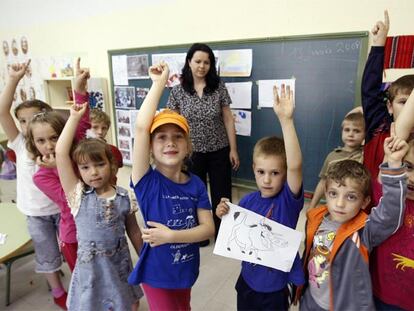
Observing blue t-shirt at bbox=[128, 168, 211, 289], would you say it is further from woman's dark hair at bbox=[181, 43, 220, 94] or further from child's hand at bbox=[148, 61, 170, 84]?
woman's dark hair at bbox=[181, 43, 220, 94]

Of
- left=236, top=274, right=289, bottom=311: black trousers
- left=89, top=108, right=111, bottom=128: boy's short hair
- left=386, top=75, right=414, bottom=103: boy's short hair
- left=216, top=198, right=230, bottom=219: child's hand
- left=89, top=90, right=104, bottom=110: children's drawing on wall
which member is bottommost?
left=236, top=274, right=289, bottom=311: black trousers

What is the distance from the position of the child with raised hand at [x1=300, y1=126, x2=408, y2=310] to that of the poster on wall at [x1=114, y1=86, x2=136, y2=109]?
254 centimetres

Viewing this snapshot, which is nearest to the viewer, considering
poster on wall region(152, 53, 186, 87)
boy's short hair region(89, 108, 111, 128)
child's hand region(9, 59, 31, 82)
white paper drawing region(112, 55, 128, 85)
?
child's hand region(9, 59, 31, 82)

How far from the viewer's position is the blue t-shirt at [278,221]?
1162 millimetres

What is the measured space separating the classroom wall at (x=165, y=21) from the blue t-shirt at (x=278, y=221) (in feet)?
4.73

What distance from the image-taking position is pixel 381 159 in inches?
50.6

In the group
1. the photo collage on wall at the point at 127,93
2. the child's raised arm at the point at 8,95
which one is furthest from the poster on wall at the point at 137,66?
the child's raised arm at the point at 8,95

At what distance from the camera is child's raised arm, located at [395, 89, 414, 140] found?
100cm

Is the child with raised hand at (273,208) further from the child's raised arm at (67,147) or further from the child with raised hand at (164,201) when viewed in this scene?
the child's raised arm at (67,147)

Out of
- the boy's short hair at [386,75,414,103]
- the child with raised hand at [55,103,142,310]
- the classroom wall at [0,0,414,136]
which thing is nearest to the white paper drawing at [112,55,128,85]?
the classroom wall at [0,0,414,136]

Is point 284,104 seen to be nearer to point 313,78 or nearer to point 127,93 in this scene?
point 313,78

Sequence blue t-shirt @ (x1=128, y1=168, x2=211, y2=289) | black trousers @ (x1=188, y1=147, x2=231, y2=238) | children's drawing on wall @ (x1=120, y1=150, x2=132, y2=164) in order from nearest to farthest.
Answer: blue t-shirt @ (x1=128, y1=168, x2=211, y2=289), black trousers @ (x1=188, y1=147, x2=231, y2=238), children's drawing on wall @ (x1=120, y1=150, x2=132, y2=164)

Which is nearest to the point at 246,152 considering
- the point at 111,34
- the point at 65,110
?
the point at 111,34

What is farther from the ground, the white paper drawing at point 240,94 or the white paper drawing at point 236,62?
the white paper drawing at point 236,62
